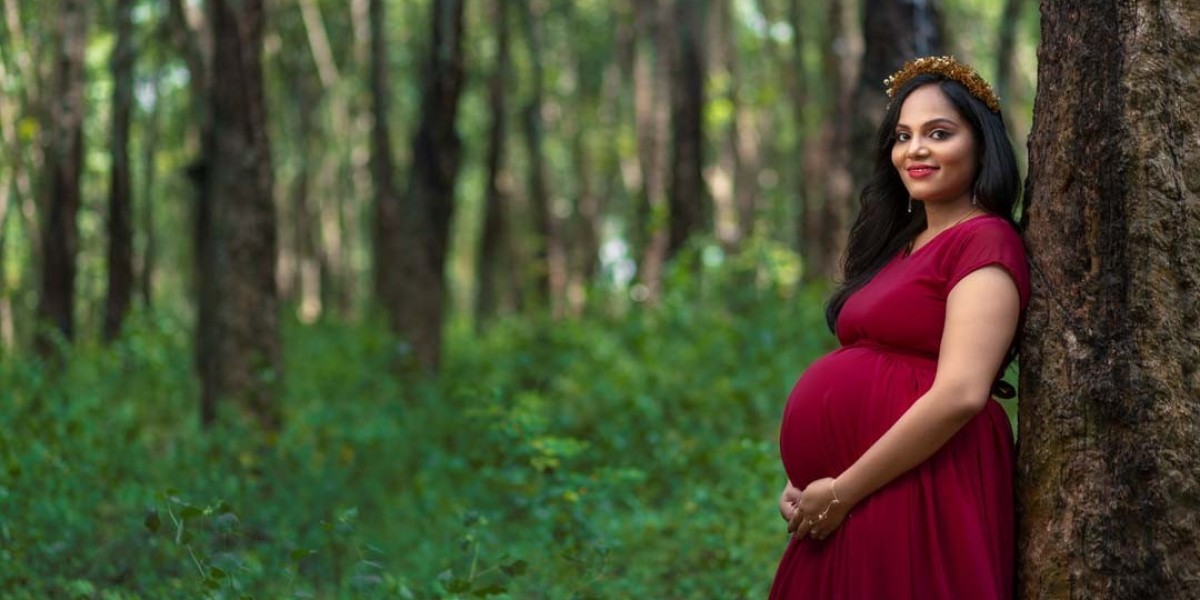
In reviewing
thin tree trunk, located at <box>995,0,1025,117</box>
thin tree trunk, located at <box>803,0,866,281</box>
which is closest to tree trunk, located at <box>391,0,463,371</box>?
thin tree trunk, located at <box>803,0,866,281</box>

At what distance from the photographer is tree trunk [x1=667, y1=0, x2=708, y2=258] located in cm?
1642

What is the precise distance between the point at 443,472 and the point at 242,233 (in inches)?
90.8

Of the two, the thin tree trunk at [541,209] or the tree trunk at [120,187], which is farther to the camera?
the thin tree trunk at [541,209]

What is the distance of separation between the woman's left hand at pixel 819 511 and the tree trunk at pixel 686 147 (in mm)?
12563

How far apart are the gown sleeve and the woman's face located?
0.16 meters

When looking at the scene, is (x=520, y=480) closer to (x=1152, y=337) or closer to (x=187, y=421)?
(x=1152, y=337)

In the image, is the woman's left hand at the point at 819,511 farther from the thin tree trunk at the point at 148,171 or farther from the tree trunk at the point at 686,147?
the thin tree trunk at the point at 148,171

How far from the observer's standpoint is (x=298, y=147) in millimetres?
27344

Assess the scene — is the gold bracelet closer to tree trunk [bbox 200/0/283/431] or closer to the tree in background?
tree trunk [bbox 200/0/283/431]

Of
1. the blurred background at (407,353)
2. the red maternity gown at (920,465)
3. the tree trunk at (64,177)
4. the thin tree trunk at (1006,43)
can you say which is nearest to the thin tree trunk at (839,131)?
the blurred background at (407,353)

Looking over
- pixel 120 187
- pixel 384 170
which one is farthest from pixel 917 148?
pixel 120 187

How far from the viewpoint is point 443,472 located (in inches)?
378

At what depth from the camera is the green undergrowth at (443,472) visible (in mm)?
5934

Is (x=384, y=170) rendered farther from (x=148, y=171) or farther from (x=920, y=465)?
(x=920, y=465)
